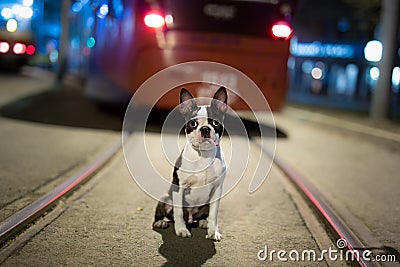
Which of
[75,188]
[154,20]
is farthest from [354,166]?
[75,188]

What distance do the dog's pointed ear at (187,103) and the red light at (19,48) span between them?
24380 mm

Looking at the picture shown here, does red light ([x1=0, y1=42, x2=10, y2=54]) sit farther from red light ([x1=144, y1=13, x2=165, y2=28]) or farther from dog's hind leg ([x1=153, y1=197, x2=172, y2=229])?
dog's hind leg ([x1=153, y1=197, x2=172, y2=229])

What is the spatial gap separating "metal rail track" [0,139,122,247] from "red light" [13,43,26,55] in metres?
20.8

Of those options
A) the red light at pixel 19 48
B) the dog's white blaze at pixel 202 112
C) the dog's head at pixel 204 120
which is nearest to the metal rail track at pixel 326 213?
the dog's head at pixel 204 120

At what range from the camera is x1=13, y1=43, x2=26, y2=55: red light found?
28.0 meters

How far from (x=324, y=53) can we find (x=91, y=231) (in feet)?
116

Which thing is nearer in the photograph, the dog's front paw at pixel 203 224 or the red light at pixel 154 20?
the dog's front paw at pixel 203 224

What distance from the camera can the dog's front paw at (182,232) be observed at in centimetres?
518

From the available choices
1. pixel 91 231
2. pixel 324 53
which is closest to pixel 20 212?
pixel 91 231

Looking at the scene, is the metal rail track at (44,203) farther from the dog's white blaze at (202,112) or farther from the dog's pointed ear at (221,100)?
the dog's pointed ear at (221,100)

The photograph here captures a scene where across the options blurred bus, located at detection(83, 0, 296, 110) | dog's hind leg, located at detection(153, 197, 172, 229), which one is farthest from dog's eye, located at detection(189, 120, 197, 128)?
blurred bus, located at detection(83, 0, 296, 110)

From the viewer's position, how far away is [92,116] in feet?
47.1

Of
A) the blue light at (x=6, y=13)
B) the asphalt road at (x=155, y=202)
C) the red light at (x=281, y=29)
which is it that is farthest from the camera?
the blue light at (x=6, y=13)

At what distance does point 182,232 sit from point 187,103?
109 cm
